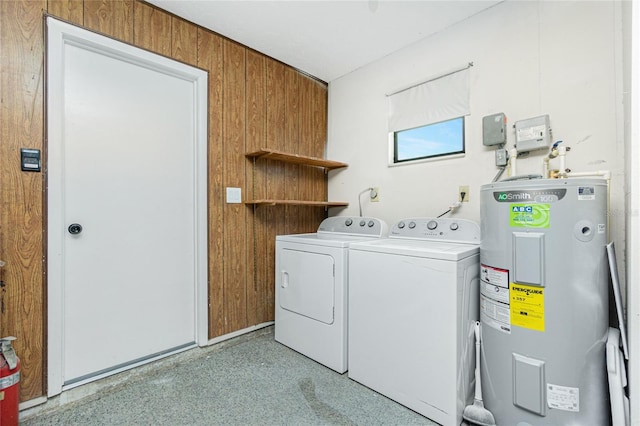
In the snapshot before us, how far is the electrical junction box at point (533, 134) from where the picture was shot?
1745 mm

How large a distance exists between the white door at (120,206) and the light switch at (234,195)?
220 millimetres

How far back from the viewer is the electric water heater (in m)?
1.26

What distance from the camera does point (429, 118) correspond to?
2381 millimetres

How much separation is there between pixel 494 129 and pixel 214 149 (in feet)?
6.66

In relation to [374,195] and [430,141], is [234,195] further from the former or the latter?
[430,141]

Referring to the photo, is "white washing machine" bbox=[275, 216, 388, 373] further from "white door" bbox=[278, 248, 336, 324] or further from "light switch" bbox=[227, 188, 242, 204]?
"light switch" bbox=[227, 188, 242, 204]

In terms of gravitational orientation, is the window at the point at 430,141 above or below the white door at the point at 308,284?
above

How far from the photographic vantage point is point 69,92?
175cm

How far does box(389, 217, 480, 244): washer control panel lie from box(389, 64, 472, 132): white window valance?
82cm

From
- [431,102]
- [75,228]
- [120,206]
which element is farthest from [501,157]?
[75,228]

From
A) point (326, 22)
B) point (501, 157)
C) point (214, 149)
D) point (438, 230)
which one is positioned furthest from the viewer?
point (214, 149)

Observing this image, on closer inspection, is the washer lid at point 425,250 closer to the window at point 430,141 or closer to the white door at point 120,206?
the window at point 430,141

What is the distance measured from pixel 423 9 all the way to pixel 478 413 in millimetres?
2489

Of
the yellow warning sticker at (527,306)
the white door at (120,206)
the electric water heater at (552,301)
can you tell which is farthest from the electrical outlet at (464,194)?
the white door at (120,206)
